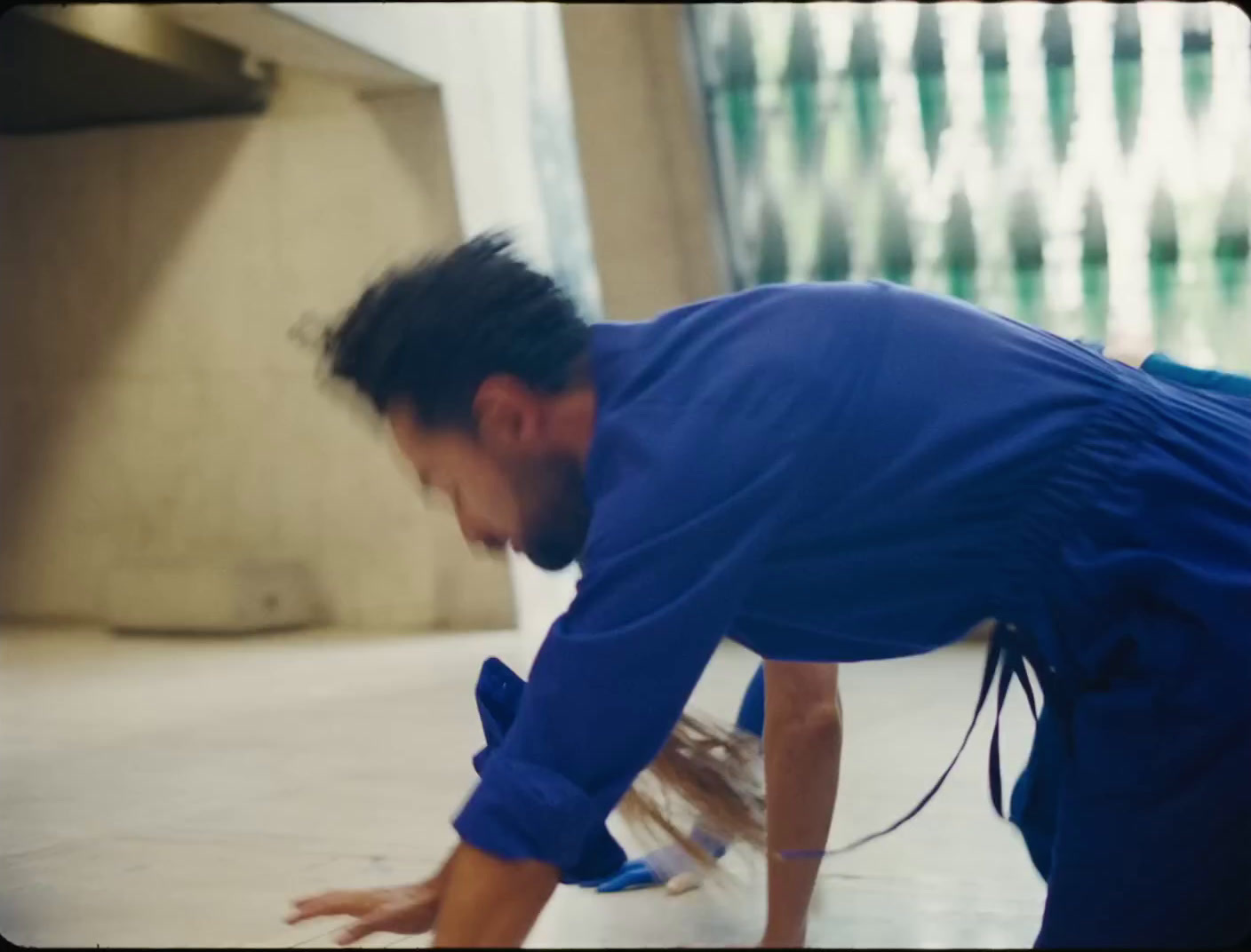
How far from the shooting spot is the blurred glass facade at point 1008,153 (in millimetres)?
4082

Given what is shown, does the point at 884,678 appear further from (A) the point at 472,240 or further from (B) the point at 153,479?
(B) the point at 153,479

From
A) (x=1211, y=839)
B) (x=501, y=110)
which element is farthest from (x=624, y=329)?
(x=501, y=110)

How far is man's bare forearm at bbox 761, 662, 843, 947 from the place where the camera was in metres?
1.63

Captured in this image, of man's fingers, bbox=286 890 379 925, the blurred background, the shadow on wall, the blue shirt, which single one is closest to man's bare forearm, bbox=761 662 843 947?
the blurred background

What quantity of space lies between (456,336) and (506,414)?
69mm

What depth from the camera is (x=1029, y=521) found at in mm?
1189

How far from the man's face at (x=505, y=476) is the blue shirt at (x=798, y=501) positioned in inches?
1.9

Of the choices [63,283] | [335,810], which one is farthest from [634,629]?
[63,283]

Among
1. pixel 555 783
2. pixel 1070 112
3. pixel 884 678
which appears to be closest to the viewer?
pixel 555 783

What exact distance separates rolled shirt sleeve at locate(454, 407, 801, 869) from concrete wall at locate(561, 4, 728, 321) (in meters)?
3.37

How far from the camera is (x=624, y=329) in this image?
122 cm

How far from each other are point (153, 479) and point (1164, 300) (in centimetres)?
363

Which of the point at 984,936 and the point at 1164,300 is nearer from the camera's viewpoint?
the point at 984,936

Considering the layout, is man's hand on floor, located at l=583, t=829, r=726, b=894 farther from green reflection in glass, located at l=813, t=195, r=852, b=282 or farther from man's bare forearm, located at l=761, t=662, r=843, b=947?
green reflection in glass, located at l=813, t=195, r=852, b=282
